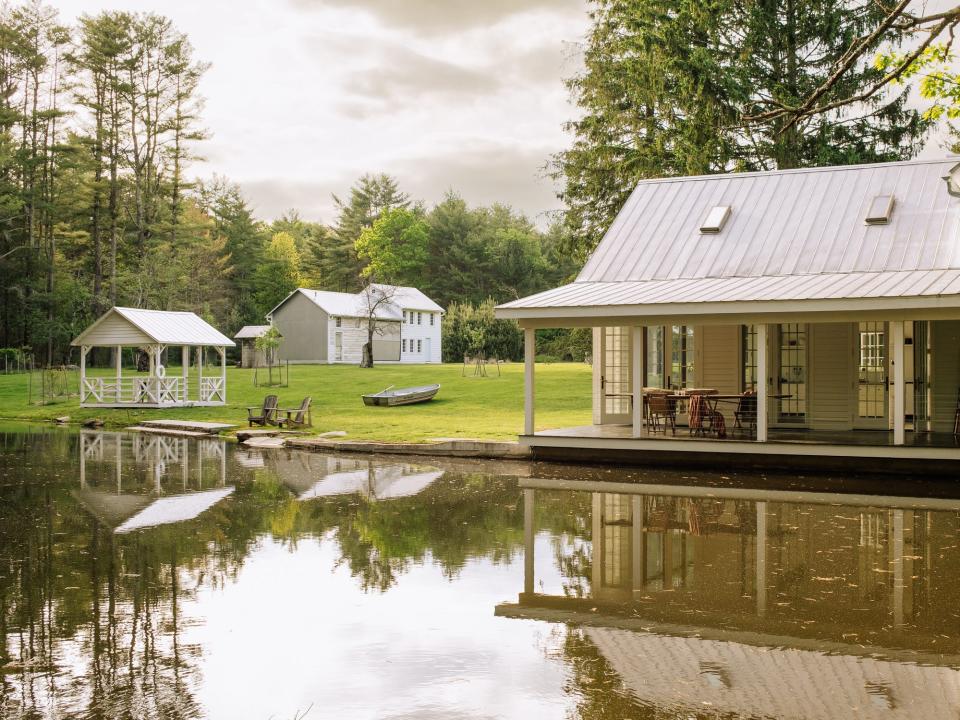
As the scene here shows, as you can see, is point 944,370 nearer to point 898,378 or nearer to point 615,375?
point 898,378

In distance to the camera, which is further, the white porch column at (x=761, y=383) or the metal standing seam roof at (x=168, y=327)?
the metal standing seam roof at (x=168, y=327)

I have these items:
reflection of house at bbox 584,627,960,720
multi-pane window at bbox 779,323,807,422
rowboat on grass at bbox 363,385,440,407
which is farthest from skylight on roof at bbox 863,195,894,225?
rowboat on grass at bbox 363,385,440,407

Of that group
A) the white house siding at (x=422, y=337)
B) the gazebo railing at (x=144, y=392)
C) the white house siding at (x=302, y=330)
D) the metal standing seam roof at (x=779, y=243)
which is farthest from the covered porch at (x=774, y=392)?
the white house siding at (x=422, y=337)

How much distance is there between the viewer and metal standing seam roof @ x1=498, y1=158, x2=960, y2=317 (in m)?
15.8

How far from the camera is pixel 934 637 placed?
5.98 m

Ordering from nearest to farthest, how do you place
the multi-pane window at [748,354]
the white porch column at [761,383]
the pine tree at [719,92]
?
the white porch column at [761,383]
the multi-pane window at [748,354]
the pine tree at [719,92]

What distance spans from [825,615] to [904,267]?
37.8ft

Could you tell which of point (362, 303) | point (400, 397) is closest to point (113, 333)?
point (400, 397)

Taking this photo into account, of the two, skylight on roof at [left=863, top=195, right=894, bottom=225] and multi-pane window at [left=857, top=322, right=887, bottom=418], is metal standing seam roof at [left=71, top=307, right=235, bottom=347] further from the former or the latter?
skylight on roof at [left=863, top=195, right=894, bottom=225]

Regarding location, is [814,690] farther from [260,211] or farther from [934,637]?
[260,211]

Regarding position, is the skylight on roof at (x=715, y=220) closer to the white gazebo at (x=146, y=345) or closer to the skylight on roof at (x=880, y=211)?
the skylight on roof at (x=880, y=211)

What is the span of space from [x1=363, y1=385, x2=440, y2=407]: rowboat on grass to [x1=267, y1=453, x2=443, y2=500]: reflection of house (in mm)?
10616

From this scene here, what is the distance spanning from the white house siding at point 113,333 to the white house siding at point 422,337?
25.8m

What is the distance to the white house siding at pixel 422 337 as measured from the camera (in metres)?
55.0
